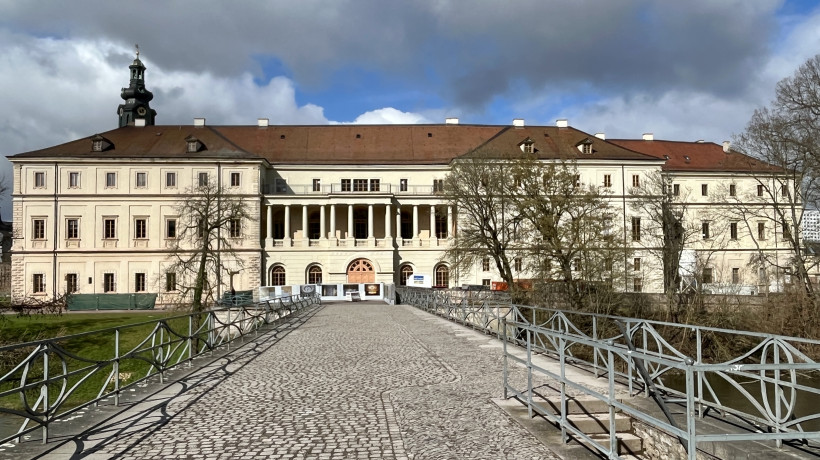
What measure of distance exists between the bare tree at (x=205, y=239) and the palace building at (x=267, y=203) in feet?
4.38

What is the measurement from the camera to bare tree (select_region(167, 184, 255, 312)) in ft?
Answer: 121

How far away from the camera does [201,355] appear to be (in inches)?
599

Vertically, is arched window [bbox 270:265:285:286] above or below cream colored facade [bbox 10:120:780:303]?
below

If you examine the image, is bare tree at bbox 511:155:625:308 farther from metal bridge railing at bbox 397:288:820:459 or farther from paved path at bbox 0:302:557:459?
Result: paved path at bbox 0:302:557:459

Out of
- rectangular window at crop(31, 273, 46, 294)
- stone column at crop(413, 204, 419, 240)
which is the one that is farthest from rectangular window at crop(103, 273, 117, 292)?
stone column at crop(413, 204, 419, 240)

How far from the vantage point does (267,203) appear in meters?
60.3

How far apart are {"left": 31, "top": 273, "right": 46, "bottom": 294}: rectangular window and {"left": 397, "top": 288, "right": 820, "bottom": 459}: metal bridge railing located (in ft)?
151

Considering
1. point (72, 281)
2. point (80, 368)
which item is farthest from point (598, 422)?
point (72, 281)

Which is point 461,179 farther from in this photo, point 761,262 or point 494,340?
point 494,340

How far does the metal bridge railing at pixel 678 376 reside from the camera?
5.05 m

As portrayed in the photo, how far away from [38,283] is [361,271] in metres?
29.1

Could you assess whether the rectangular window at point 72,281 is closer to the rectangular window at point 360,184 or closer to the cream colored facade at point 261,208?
the cream colored facade at point 261,208

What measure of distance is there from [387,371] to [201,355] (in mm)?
5199

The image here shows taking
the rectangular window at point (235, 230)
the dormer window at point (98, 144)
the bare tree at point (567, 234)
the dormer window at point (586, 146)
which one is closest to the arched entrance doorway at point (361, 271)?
the rectangular window at point (235, 230)
